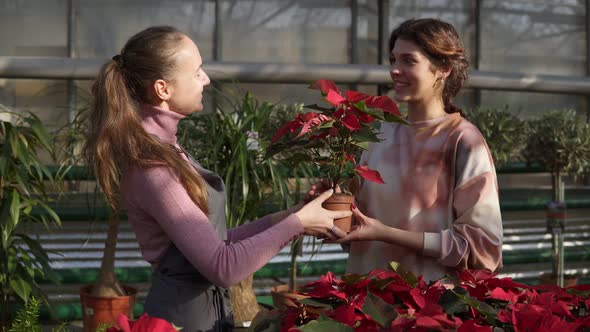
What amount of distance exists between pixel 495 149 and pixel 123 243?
3086 millimetres

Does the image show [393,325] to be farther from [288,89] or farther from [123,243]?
[288,89]

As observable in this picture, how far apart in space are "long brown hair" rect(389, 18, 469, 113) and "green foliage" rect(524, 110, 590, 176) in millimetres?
4334

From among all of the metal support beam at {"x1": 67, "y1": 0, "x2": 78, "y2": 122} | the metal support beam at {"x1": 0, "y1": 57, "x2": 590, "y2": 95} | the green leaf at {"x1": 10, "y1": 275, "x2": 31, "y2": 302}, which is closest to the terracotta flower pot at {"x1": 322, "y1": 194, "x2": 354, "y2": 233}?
the green leaf at {"x1": 10, "y1": 275, "x2": 31, "y2": 302}

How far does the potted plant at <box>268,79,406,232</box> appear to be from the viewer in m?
1.54

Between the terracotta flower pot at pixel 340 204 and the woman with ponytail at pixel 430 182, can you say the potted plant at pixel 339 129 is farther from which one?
the woman with ponytail at pixel 430 182

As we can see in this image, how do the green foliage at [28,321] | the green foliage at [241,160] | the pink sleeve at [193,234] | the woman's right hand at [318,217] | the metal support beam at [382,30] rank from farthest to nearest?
the metal support beam at [382,30] < the green foliage at [241,160] < the woman's right hand at [318,217] < the pink sleeve at [193,234] < the green foliage at [28,321]

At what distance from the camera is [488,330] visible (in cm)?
87

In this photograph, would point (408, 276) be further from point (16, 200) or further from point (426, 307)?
point (16, 200)

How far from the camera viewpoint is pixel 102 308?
165 inches

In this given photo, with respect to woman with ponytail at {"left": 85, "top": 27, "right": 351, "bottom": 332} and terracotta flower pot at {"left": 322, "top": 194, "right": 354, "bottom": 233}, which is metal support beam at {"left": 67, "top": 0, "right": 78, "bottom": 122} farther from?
terracotta flower pot at {"left": 322, "top": 194, "right": 354, "bottom": 233}

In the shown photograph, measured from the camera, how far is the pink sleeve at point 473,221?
74.3 inches

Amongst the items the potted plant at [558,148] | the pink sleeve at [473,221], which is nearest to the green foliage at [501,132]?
the potted plant at [558,148]

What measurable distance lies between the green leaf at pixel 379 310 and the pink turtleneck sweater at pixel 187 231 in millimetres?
587

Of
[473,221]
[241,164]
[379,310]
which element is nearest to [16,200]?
[241,164]
